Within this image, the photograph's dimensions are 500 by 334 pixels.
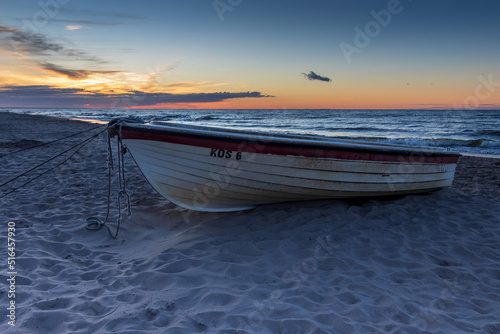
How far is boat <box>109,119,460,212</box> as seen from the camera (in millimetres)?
4301

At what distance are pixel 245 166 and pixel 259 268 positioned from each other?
4.65 feet

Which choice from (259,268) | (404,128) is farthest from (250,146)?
(404,128)

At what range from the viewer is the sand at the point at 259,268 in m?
2.64

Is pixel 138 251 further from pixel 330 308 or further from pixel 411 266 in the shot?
pixel 411 266

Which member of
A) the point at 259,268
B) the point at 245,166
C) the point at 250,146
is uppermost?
the point at 250,146

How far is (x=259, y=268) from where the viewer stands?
347 cm

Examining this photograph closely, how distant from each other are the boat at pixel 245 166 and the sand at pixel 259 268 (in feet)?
0.97

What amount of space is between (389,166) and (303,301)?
3.06 metres

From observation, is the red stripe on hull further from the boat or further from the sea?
the sea

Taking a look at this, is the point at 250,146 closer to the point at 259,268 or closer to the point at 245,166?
the point at 245,166

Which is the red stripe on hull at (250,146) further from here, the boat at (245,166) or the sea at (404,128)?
the sea at (404,128)

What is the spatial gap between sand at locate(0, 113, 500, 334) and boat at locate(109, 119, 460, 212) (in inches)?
11.7

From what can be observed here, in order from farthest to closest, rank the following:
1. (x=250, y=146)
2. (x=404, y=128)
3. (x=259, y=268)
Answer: (x=404, y=128)
(x=250, y=146)
(x=259, y=268)

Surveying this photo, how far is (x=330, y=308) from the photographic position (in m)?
2.82
